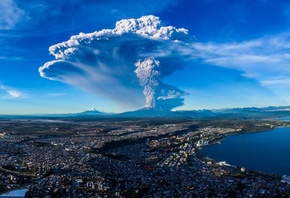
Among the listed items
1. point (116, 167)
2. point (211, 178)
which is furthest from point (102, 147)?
point (211, 178)

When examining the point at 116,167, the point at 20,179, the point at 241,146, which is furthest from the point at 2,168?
A: the point at 241,146

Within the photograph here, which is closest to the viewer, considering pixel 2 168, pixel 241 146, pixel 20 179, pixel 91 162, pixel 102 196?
pixel 102 196

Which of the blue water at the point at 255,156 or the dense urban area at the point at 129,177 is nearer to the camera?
the dense urban area at the point at 129,177

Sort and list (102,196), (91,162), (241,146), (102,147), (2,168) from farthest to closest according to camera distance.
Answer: (241,146), (102,147), (91,162), (2,168), (102,196)

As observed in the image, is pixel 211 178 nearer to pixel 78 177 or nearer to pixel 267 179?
pixel 267 179

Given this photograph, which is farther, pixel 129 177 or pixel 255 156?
pixel 255 156

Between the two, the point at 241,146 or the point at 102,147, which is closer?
the point at 102,147

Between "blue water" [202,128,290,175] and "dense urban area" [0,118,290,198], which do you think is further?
"blue water" [202,128,290,175]

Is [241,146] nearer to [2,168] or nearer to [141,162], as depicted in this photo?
[141,162]

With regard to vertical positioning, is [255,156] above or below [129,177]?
below
